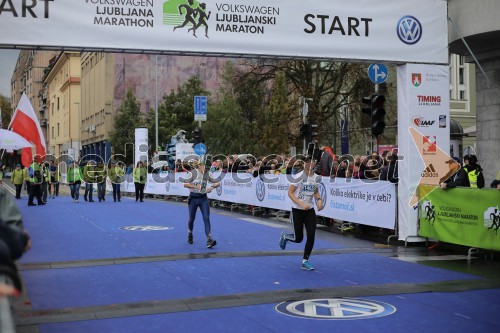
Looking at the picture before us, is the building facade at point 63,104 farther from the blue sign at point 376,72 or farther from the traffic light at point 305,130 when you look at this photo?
the blue sign at point 376,72

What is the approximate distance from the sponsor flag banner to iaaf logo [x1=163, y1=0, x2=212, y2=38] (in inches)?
186

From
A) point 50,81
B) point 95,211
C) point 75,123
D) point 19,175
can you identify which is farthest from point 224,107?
point 50,81

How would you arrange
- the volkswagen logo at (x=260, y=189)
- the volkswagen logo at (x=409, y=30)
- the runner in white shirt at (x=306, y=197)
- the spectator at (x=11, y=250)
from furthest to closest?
1. the volkswagen logo at (x=260, y=189)
2. the volkswagen logo at (x=409, y=30)
3. the runner in white shirt at (x=306, y=197)
4. the spectator at (x=11, y=250)

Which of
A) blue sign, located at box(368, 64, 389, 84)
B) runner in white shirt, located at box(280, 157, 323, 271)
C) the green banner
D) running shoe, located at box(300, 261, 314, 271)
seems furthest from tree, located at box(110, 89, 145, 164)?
running shoe, located at box(300, 261, 314, 271)

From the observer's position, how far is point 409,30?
13.4 m

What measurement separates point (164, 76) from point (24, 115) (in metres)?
51.3

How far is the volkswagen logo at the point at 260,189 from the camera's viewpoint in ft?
71.8

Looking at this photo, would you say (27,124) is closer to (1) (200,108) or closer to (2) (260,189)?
(2) (260,189)

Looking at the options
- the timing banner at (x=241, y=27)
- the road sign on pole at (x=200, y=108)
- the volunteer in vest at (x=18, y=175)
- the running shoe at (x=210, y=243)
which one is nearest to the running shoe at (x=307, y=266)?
the running shoe at (x=210, y=243)

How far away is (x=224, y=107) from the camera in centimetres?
4066

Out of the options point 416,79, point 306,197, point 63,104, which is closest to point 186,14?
point 306,197

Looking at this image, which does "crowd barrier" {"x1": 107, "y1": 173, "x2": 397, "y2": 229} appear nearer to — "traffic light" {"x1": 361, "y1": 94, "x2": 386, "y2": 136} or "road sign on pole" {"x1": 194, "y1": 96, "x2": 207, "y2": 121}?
"traffic light" {"x1": 361, "y1": 94, "x2": 386, "y2": 136}

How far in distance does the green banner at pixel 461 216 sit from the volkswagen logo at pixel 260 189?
8.77 meters

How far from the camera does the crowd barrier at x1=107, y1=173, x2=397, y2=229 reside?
15.0 meters
